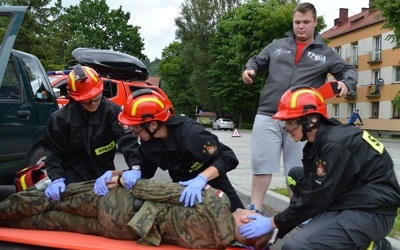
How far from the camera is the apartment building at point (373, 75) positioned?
34594mm

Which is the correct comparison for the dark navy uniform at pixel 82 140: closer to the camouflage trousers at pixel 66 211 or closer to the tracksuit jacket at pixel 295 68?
the camouflage trousers at pixel 66 211

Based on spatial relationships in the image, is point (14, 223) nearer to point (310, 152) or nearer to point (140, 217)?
point (140, 217)

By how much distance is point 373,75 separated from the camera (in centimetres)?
3766

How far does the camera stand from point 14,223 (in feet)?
12.6

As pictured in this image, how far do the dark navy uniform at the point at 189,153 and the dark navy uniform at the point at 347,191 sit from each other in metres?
0.84

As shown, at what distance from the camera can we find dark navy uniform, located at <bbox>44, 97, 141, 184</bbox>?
4.24 m

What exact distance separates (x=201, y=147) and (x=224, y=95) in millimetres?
40750

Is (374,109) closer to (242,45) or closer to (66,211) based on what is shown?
(242,45)

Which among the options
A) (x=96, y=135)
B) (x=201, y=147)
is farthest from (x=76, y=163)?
(x=201, y=147)

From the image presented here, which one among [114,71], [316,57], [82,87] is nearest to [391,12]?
[114,71]

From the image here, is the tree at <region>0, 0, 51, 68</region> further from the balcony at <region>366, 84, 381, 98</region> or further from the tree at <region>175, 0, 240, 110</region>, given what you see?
the balcony at <region>366, 84, 381, 98</region>

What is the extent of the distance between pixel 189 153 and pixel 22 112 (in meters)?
2.54

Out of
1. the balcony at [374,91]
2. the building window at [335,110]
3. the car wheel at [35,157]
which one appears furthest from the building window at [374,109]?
the car wheel at [35,157]

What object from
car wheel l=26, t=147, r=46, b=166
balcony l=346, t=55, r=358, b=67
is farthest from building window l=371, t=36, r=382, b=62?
car wheel l=26, t=147, r=46, b=166
